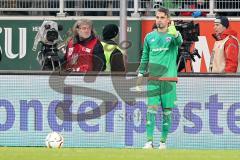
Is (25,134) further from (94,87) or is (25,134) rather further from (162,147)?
(162,147)

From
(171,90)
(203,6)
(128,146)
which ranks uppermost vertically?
(203,6)

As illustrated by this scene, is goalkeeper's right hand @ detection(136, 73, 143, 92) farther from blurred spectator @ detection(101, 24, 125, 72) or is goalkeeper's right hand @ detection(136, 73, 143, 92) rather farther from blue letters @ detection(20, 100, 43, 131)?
blue letters @ detection(20, 100, 43, 131)

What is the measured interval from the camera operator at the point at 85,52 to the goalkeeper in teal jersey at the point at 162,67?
49.7 inches

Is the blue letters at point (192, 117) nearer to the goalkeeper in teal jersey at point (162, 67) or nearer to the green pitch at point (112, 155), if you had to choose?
the goalkeeper in teal jersey at point (162, 67)

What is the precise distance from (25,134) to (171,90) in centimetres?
237

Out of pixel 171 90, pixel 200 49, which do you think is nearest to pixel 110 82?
pixel 171 90

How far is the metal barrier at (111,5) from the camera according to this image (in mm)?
18891

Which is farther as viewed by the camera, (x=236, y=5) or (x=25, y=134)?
(x=236, y=5)

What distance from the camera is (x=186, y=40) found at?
17.4 meters

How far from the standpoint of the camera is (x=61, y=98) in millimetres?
13969

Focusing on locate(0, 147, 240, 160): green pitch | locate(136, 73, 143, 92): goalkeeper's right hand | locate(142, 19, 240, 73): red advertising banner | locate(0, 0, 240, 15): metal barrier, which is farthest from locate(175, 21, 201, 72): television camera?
locate(0, 147, 240, 160): green pitch

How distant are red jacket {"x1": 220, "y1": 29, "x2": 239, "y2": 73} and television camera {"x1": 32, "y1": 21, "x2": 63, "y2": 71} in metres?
2.79

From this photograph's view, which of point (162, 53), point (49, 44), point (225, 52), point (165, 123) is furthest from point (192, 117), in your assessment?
point (49, 44)

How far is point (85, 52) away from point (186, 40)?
11.3 ft
